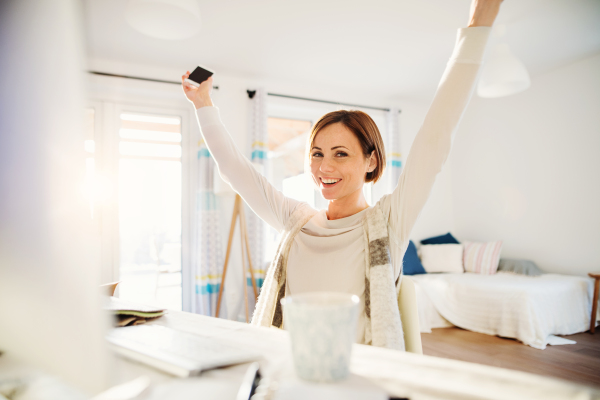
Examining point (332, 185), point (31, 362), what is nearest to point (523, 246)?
point (332, 185)

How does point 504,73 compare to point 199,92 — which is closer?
point 199,92

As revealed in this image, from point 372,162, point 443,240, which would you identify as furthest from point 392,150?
point 372,162

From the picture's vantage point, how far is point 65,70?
238mm

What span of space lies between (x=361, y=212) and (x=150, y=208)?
308 cm

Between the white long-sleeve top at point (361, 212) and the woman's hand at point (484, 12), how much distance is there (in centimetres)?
2

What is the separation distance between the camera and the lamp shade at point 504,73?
8.43 feet

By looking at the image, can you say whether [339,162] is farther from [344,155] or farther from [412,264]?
[412,264]

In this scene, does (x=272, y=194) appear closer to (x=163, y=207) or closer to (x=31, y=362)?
(x=31, y=362)

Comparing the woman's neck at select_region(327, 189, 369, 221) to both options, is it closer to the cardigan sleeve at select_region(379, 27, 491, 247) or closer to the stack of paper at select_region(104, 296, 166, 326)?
the cardigan sleeve at select_region(379, 27, 491, 247)

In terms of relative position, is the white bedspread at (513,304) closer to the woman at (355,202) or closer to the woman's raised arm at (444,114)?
the woman at (355,202)

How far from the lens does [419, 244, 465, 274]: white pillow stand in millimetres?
4199

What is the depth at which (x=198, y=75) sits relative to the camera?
1100 mm

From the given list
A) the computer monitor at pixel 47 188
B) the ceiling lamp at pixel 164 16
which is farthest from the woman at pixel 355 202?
the ceiling lamp at pixel 164 16

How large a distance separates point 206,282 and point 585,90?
13.9 feet
